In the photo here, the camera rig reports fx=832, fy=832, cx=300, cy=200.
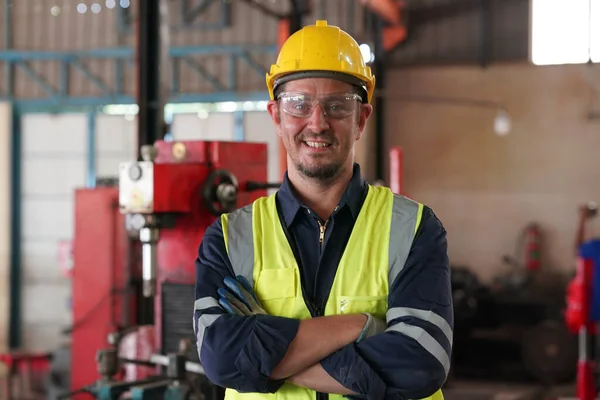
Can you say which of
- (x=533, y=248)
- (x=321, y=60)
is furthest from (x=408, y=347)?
Result: (x=533, y=248)

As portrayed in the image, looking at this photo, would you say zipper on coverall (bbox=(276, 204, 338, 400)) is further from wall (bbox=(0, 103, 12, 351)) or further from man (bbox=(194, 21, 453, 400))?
wall (bbox=(0, 103, 12, 351))

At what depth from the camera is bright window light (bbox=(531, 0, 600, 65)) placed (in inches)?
399

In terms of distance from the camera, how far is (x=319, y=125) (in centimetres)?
191

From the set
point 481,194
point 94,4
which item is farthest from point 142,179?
point 94,4

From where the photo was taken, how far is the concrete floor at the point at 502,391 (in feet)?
24.4

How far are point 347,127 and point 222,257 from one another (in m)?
0.42

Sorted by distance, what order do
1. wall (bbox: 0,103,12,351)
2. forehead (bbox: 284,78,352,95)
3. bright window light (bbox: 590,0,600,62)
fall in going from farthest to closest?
wall (bbox: 0,103,12,351) → bright window light (bbox: 590,0,600,62) → forehead (bbox: 284,78,352,95)

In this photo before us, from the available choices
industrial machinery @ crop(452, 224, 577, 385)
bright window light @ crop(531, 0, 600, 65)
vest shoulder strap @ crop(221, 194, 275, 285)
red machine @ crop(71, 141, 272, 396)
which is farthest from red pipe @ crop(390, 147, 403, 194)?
bright window light @ crop(531, 0, 600, 65)

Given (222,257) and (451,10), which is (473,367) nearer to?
(451,10)

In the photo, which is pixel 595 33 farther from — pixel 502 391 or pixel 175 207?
pixel 175 207

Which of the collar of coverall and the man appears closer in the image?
the man

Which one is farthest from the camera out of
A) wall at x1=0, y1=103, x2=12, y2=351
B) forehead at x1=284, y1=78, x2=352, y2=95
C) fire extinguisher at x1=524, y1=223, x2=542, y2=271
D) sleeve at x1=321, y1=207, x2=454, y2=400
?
wall at x1=0, y1=103, x2=12, y2=351

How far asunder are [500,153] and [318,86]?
9284 millimetres

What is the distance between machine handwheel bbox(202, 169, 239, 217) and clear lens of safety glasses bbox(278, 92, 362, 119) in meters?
1.91
